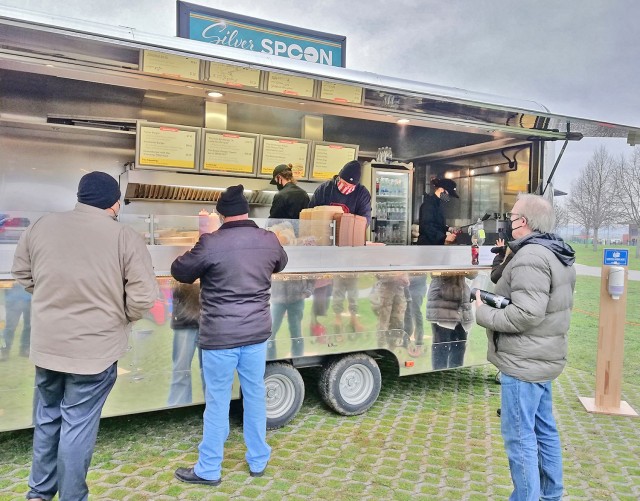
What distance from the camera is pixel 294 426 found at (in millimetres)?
3512

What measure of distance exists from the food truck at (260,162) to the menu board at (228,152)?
15 millimetres

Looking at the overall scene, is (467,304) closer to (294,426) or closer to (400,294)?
(400,294)

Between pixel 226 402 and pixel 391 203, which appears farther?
pixel 391 203

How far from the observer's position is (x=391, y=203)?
6.45 meters

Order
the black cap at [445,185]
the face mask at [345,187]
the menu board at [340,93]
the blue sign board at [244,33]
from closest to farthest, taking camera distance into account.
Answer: the menu board at [340,93]
the face mask at [345,187]
the black cap at [445,185]
the blue sign board at [244,33]

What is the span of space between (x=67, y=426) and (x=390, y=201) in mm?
5007

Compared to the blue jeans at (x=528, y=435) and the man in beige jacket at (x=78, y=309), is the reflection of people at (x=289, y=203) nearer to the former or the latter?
the man in beige jacket at (x=78, y=309)

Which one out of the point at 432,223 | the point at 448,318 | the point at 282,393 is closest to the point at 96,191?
the point at 282,393

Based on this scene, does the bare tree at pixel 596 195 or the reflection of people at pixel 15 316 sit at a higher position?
the bare tree at pixel 596 195

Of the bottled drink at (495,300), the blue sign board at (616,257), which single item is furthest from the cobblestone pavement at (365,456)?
the blue sign board at (616,257)

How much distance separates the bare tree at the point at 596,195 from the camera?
1202cm

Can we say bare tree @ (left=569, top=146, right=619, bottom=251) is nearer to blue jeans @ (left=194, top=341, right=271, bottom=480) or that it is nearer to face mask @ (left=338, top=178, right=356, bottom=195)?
face mask @ (left=338, top=178, right=356, bottom=195)

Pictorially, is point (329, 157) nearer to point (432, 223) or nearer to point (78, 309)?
point (432, 223)

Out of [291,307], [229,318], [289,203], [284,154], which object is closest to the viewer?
[229,318]
